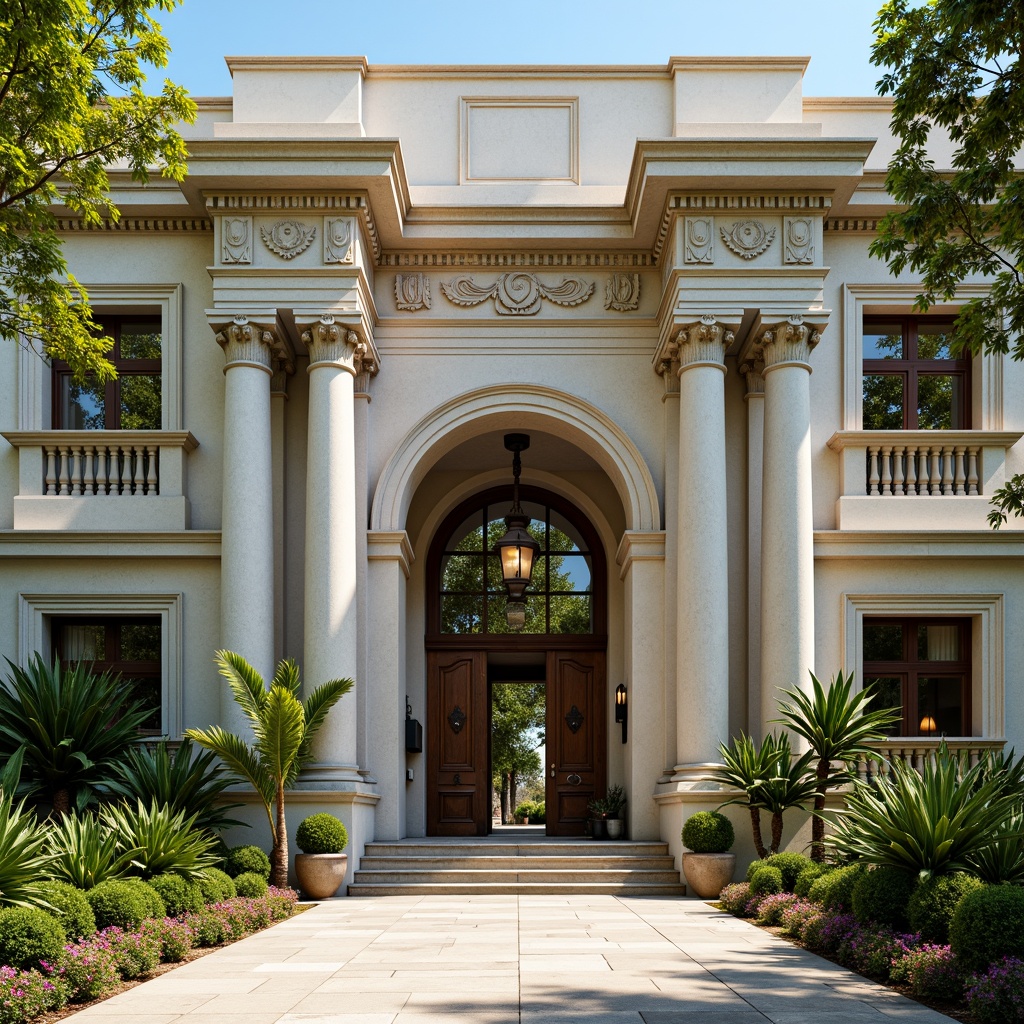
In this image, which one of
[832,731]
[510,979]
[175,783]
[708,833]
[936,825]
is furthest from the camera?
[708,833]

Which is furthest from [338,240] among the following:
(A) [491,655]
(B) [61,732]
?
(A) [491,655]

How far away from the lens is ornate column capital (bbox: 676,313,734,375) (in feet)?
47.2

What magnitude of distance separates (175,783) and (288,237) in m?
6.51

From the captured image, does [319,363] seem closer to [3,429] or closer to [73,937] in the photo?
[3,429]

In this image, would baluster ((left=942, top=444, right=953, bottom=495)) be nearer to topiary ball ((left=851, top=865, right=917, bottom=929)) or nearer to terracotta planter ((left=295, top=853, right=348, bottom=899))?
topiary ball ((left=851, top=865, right=917, bottom=929))

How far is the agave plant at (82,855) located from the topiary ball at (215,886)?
35.8 inches

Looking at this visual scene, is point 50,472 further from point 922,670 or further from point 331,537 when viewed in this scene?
point 922,670

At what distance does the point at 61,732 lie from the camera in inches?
510

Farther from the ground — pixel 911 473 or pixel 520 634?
pixel 911 473

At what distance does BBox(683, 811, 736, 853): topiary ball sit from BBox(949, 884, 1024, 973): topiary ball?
6.01 m

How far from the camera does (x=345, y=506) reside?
14.4 meters

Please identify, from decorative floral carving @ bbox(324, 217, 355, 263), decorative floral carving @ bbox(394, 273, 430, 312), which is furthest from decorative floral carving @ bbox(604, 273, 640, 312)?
decorative floral carving @ bbox(324, 217, 355, 263)

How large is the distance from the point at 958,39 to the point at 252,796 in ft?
33.8

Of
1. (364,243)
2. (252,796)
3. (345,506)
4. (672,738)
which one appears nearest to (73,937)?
(252,796)
